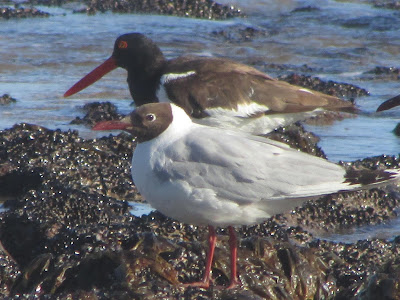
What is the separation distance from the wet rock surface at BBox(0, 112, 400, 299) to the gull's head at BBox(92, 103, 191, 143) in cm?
56

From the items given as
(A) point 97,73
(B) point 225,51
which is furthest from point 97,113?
(B) point 225,51

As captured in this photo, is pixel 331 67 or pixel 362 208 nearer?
pixel 362 208

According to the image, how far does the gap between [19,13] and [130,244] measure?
11.5 metres

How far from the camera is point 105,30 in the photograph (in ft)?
47.1

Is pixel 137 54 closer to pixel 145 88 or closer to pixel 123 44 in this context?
pixel 123 44

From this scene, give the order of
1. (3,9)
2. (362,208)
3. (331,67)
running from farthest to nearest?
(3,9)
(331,67)
(362,208)

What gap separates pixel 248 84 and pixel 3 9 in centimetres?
947

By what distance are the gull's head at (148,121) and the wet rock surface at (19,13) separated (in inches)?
436

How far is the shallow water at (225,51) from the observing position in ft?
28.4

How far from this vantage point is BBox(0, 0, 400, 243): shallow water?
341 inches

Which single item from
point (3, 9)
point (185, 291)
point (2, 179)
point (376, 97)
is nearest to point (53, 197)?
point (2, 179)

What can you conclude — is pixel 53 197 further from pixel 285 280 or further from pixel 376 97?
pixel 376 97

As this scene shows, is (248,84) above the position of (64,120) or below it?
above

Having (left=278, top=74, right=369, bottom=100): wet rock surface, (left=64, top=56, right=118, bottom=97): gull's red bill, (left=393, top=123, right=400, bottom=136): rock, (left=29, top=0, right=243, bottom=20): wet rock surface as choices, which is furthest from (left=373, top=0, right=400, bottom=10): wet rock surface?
(left=64, top=56, right=118, bottom=97): gull's red bill
